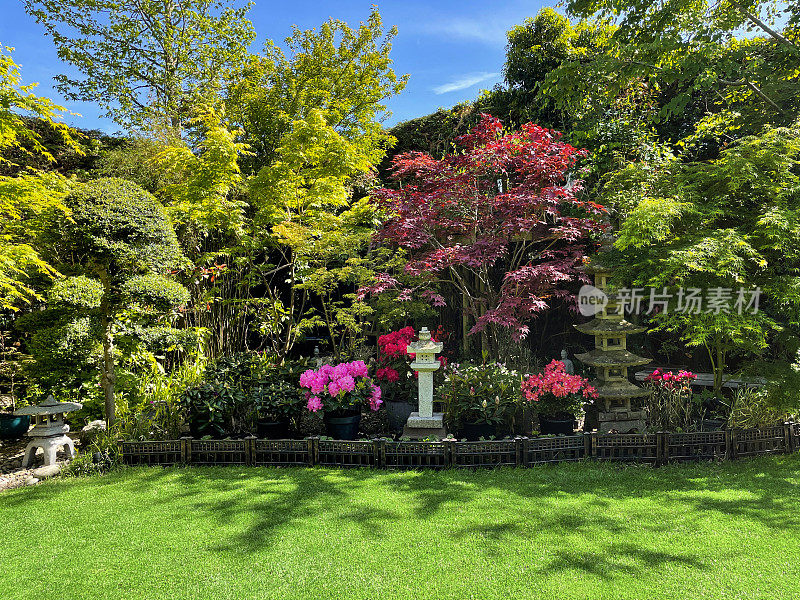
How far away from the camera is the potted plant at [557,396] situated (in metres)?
4.84

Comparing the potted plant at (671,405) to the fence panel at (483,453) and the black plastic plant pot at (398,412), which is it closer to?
the fence panel at (483,453)

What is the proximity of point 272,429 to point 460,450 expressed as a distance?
6.99 feet

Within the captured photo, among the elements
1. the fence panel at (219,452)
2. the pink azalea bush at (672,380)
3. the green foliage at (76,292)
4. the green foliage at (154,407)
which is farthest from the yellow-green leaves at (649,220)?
the green foliage at (76,292)

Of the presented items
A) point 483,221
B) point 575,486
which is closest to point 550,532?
point 575,486

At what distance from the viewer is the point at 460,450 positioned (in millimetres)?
4285

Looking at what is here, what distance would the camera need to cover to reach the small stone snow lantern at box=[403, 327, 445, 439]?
16.3ft

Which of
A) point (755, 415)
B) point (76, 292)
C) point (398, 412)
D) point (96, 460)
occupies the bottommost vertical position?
point (96, 460)

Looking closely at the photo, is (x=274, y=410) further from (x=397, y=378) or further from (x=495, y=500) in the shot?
(x=495, y=500)

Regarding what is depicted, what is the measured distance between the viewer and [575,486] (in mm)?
3791

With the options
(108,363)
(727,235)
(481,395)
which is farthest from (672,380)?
(108,363)

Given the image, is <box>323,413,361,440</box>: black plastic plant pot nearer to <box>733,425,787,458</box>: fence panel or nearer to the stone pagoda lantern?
the stone pagoda lantern

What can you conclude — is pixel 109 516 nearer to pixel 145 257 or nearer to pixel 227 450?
pixel 227 450

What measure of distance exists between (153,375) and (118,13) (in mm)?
9933

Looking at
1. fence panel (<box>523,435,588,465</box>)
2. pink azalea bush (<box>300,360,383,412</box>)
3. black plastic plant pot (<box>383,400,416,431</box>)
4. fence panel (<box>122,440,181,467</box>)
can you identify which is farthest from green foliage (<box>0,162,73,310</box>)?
fence panel (<box>523,435,588,465</box>)
